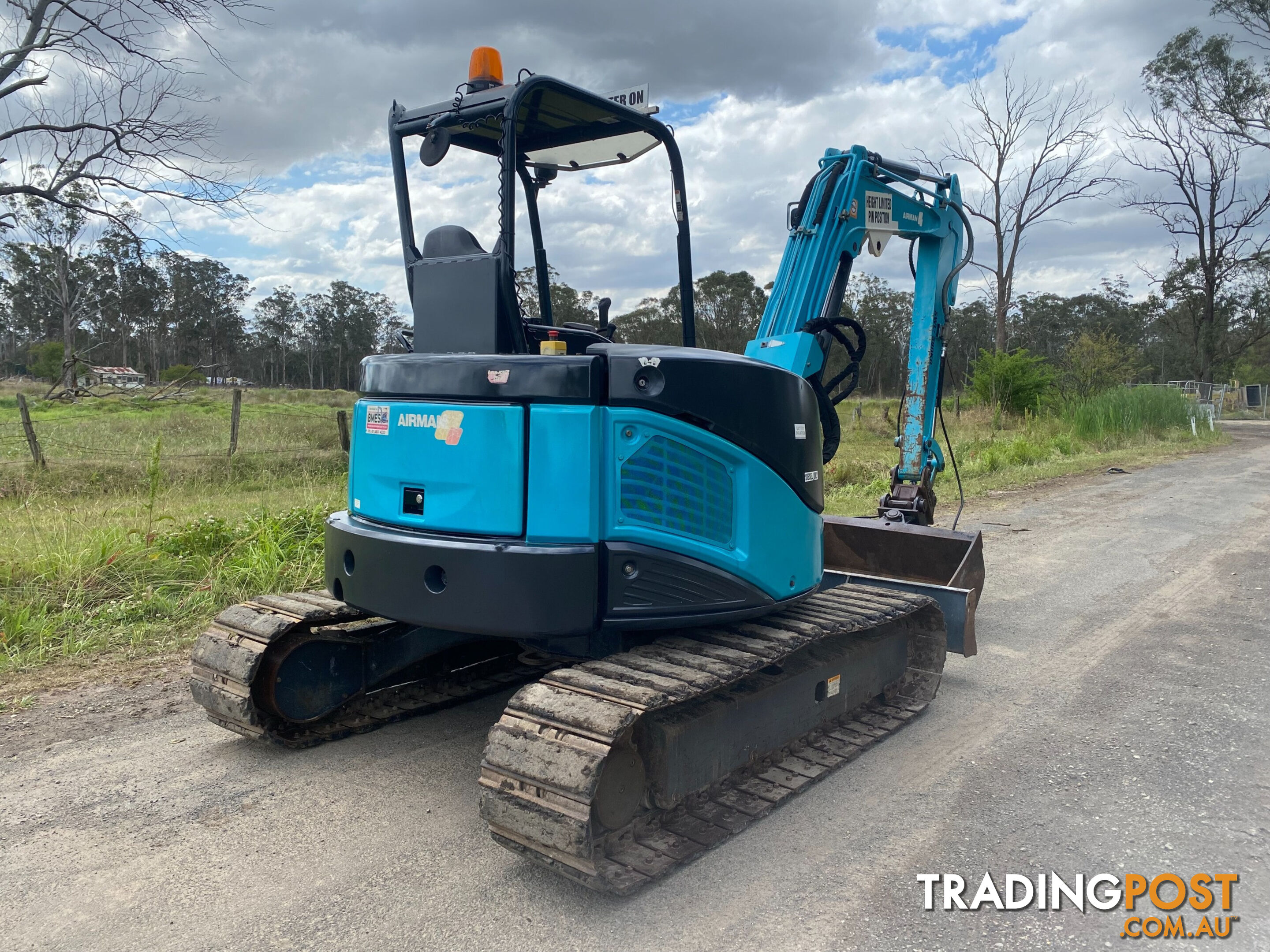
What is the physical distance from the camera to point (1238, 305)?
41.2m

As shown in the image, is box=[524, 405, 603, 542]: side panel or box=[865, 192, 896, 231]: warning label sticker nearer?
box=[524, 405, 603, 542]: side panel

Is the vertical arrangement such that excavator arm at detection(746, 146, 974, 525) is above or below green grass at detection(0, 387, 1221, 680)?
above

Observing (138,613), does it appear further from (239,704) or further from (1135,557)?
(1135,557)

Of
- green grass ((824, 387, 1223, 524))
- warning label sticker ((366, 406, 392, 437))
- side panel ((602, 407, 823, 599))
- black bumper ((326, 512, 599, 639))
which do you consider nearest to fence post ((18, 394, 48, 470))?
green grass ((824, 387, 1223, 524))

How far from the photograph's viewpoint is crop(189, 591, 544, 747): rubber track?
12.5 ft

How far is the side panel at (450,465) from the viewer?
3.17 meters

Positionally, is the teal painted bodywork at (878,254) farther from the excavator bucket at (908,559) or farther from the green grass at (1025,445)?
the green grass at (1025,445)

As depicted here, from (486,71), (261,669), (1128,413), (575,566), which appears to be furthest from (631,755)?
(1128,413)

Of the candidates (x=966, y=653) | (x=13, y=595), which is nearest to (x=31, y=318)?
(x=13, y=595)

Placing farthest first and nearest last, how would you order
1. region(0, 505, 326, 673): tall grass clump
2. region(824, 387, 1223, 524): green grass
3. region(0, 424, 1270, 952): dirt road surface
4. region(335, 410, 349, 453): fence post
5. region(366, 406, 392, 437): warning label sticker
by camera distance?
region(335, 410, 349, 453): fence post → region(824, 387, 1223, 524): green grass → region(0, 505, 326, 673): tall grass clump → region(366, 406, 392, 437): warning label sticker → region(0, 424, 1270, 952): dirt road surface

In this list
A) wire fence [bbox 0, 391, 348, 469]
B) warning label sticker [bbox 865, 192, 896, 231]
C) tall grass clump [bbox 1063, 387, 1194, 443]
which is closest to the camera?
warning label sticker [bbox 865, 192, 896, 231]

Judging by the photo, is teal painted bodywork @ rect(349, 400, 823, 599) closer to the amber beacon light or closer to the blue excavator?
the blue excavator

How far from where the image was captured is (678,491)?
3342mm

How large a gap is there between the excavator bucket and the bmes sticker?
280 centimetres
